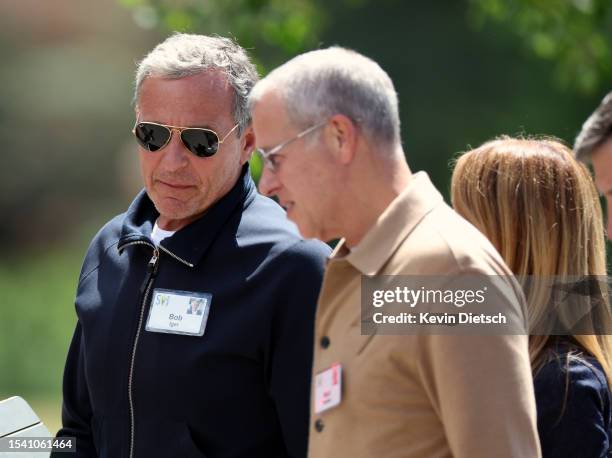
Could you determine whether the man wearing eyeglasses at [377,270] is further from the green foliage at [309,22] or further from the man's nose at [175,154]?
the green foliage at [309,22]

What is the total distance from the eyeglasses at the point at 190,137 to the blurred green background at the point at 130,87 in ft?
1.65

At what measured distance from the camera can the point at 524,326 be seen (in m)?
2.08

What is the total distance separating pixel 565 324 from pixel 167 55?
4.17ft

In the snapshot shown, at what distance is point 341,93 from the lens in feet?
7.03

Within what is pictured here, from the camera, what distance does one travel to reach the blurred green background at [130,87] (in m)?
6.82

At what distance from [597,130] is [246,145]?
1.05m

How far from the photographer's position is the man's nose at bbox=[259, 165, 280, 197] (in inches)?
89.4

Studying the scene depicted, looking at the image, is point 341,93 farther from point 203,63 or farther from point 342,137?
point 203,63

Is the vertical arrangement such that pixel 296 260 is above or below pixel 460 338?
above

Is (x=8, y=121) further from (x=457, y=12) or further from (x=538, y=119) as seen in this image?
(x=538, y=119)

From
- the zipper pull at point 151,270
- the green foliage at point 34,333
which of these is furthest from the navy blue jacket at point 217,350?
the green foliage at point 34,333

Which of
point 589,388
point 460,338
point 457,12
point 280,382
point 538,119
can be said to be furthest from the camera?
point 457,12

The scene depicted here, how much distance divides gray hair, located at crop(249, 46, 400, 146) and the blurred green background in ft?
3.40

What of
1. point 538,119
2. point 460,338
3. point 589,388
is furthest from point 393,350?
point 538,119
